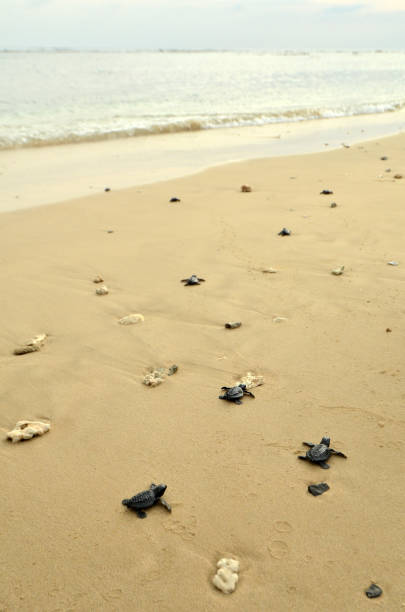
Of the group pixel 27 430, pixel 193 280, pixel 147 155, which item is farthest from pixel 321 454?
pixel 147 155

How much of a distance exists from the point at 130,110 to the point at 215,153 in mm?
9339

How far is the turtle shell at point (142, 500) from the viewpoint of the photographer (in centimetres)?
212

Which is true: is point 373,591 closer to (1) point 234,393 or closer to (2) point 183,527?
(2) point 183,527

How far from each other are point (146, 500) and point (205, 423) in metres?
0.61

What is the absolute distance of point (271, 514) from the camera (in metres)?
2.09

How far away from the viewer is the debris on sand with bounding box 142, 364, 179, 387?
117 inches

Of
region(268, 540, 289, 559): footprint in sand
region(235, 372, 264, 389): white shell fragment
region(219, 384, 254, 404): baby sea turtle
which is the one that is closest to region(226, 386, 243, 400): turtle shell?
region(219, 384, 254, 404): baby sea turtle

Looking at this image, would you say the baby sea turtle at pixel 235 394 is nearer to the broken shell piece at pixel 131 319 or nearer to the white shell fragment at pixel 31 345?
the broken shell piece at pixel 131 319

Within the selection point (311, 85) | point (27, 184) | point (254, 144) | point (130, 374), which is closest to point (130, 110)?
point (254, 144)

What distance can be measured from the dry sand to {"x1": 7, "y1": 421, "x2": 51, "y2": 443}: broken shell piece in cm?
4

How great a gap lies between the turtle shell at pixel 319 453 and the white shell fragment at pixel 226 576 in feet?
2.00

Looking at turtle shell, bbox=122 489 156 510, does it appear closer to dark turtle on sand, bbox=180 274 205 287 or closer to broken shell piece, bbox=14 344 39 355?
broken shell piece, bbox=14 344 39 355

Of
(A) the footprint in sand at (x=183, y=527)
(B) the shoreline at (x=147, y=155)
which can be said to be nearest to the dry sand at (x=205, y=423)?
(A) the footprint in sand at (x=183, y=527)

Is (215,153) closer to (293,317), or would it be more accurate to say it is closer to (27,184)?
(27,184)
